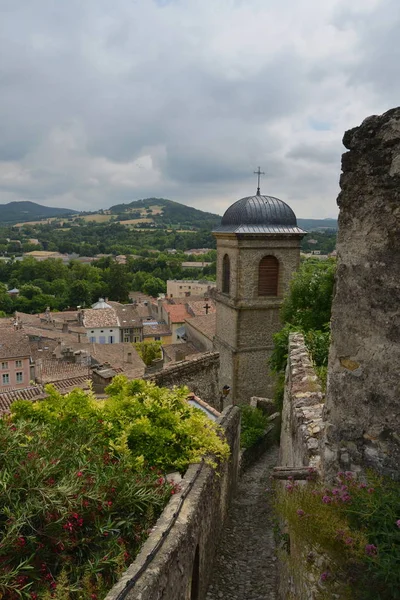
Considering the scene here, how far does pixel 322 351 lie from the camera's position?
10.4m

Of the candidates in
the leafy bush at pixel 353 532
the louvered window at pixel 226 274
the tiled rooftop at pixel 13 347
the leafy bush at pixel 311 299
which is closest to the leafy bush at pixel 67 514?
the leafy bush at pixel 353 532

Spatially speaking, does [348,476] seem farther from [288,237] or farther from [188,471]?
[288,237]

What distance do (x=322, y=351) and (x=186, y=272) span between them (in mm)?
104719

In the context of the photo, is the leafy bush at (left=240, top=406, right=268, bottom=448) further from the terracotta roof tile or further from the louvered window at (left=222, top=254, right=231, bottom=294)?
the terracotta roof tile

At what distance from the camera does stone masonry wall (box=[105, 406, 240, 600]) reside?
3972mm

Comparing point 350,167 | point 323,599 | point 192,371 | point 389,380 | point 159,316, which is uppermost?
point 350,167

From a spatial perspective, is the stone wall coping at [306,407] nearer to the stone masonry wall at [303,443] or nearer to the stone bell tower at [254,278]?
the stone masonry wall at [303,443]

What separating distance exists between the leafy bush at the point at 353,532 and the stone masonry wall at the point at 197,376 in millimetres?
7830

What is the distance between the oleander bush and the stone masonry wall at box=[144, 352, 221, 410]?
486cm

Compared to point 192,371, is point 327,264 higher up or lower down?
higher up

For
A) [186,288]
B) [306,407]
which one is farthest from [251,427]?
[186,288]

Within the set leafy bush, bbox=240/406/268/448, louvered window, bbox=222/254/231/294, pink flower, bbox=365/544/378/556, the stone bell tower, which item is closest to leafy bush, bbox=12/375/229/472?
pink flower, bbox=365/544/378/556

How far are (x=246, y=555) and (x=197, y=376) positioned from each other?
5.91 metres

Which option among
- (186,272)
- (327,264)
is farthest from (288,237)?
(186,272)
